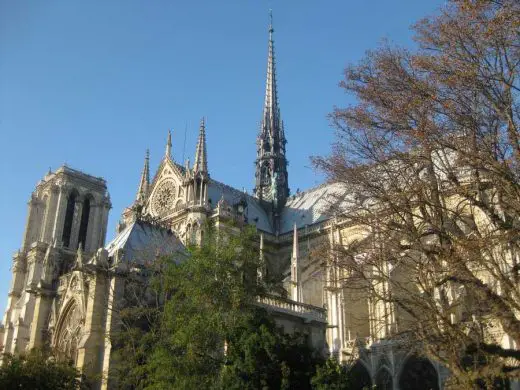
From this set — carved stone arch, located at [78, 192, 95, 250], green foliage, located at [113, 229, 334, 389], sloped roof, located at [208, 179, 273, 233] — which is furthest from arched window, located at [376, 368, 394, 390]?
carved stone arch, located at [78, 192, 95, 250]

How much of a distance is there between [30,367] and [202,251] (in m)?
7.85

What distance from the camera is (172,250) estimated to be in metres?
26.9

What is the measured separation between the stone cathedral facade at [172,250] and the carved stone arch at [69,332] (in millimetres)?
57

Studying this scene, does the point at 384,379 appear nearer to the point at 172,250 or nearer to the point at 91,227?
the point at 172,250

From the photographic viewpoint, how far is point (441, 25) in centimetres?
1238

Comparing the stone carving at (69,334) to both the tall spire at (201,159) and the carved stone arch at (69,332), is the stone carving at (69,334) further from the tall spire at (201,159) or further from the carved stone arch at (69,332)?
the tall spire at (201,159)

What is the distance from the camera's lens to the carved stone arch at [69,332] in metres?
24.8

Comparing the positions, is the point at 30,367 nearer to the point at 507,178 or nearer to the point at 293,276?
the point at 293,276

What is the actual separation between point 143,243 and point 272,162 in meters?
27.4

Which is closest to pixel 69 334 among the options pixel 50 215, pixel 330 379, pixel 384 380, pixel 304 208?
pixel 330 379

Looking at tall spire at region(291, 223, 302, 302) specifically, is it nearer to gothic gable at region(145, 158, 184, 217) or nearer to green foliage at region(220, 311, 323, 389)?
green foliage at region(220, 311, 323, 389)

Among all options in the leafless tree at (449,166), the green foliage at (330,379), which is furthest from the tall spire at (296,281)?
the leafless tree at (449,166)

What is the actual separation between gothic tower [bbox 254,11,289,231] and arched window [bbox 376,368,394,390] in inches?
786

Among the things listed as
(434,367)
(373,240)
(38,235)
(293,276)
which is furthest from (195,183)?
(373,240)
